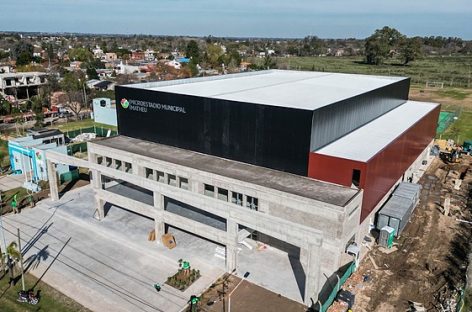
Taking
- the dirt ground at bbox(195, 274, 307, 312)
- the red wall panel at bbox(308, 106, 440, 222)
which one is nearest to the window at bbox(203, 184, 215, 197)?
the dirt ground at bbox(195, 274, 307, 312)

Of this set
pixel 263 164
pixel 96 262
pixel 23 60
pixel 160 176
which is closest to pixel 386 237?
pixel 263 164

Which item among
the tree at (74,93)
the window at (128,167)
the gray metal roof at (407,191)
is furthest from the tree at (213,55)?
the gray metal roof at (407,191)

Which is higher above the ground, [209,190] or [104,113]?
[209,190]

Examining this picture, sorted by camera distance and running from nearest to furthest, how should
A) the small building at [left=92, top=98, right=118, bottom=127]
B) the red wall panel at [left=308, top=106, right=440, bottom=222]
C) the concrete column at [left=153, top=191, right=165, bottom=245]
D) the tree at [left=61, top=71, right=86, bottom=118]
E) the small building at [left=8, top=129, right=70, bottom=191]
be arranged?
1. the red wall panel at [left=308, top=106, right=440, bottom=222]
2. the concrete column at [left=153, top=191, right=165, bottom=245]
3. the small building at [left=8, top=129, right=70, bottom=191]
4. the small building at [left=92, top=98, right=118, bottom=127]
5. the tree at [left=61, top=71, right=86, bottom=118]

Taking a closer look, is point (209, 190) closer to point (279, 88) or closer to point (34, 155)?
point (279, 88)

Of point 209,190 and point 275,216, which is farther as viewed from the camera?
point 209,190

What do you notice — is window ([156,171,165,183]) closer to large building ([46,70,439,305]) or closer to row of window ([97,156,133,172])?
large building ([46,70,439,305])
